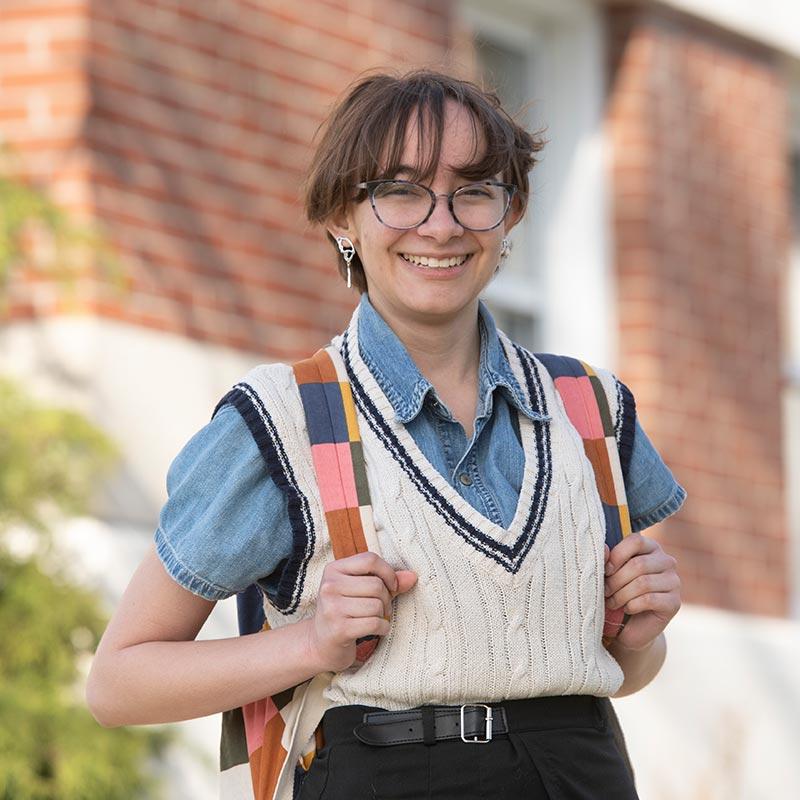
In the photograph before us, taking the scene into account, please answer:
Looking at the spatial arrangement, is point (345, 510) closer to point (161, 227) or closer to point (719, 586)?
point (161, 227)

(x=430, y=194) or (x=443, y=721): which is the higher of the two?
(x=430, y=194)

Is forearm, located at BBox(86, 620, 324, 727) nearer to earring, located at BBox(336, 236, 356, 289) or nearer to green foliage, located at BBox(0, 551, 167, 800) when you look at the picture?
earring, located at BBox(336, 236, 356, 289)

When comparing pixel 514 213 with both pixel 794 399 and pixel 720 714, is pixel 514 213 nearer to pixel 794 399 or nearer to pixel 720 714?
pixel 720 714

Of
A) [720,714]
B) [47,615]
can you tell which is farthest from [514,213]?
[720,714]

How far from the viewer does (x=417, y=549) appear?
8.58ft

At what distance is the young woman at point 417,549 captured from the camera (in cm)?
259

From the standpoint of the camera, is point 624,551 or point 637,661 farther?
point 637,661

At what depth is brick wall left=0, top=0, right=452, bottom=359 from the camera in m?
5.79

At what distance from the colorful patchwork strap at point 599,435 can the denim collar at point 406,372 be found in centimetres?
10

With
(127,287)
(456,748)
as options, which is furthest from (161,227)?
(456,748)

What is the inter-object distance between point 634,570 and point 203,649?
0.61m

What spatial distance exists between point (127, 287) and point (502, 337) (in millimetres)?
2952

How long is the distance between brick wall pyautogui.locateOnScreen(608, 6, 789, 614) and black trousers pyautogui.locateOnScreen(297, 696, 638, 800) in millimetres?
5038

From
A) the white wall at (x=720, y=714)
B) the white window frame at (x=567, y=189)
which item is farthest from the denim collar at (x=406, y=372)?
the white window frame at (x=567, y=189)
